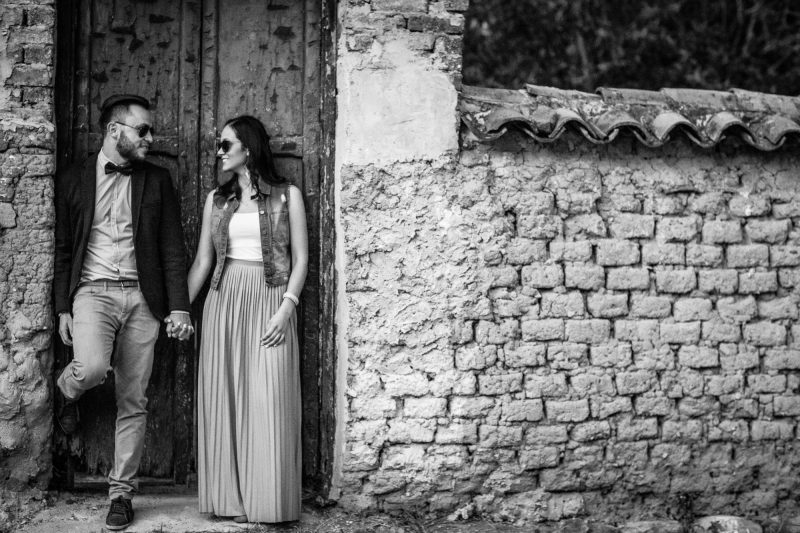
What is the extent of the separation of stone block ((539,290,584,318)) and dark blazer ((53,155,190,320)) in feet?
6.06

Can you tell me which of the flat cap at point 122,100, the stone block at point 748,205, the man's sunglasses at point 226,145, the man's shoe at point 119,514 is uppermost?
the flat cap at point 122,100

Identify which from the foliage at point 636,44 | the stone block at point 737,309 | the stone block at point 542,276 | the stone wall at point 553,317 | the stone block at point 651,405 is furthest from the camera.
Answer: the foliage at point 636,44

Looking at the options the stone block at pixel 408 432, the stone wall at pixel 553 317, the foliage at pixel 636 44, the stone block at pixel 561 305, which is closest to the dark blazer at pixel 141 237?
the stone wall at pixel 553 317

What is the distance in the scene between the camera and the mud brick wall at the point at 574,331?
14.1 ft

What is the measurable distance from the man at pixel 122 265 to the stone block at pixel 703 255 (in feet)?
8.87

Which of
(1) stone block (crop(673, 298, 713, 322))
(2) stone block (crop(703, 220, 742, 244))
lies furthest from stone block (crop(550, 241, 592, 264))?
(2) stone block (crop(703, 220, 742, 244))

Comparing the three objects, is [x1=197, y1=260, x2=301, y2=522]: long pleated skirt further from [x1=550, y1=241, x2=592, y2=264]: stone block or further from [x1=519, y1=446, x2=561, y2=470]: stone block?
[x1=550, y1=241, x2=592, y2=264]: stone block

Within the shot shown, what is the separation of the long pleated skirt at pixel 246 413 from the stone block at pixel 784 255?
2.73m

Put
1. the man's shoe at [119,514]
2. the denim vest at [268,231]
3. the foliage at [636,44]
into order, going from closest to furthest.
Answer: the man's shoe at [119,514] < the denim vest at [268,231] < the foliage at [636,44]

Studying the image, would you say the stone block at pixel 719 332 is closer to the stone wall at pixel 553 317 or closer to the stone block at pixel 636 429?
the stone wall at pixel 553 317

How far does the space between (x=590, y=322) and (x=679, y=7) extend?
695cm

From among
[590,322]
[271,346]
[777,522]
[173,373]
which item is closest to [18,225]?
[173,373]

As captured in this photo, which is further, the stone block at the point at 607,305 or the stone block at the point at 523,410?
the stone block at the point at 607,305

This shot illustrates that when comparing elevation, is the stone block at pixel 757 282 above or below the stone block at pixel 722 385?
above
